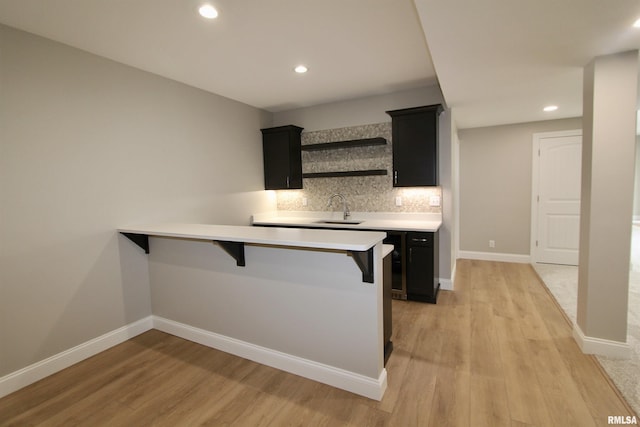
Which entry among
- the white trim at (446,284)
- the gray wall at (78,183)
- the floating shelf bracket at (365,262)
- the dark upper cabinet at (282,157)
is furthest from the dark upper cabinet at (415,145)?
the gray wall at (78,183)

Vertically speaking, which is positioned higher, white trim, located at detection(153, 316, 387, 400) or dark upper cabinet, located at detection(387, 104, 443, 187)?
dark upper cabinet, located at detection(387, 104, 443, 187)

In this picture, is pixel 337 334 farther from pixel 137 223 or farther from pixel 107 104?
pixel 107 104

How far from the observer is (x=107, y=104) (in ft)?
8.84

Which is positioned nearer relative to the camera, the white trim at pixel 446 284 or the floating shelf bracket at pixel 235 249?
the floating shelf bracket at pixel 235 249

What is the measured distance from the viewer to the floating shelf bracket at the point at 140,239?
286cm

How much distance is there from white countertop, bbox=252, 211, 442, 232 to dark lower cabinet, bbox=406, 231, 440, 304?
5.1 inches

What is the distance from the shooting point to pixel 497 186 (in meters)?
5.05

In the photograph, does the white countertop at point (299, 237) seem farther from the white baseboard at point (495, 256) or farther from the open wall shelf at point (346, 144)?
the white baseboard at point (495, 256)

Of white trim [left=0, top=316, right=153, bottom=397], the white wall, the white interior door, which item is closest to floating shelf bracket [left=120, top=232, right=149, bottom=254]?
white trim [left=0, top=316, right=153, bottom=397]

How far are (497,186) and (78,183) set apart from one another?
18.1ft

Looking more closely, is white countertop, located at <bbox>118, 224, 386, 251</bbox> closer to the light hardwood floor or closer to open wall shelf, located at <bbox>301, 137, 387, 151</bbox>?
the light hardwood floor

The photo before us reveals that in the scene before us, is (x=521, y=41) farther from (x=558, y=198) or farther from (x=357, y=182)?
(x=558, y=198)

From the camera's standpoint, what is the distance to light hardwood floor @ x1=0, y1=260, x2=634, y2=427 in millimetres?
1820

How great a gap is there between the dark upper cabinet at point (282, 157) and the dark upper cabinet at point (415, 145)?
1.44 metres
